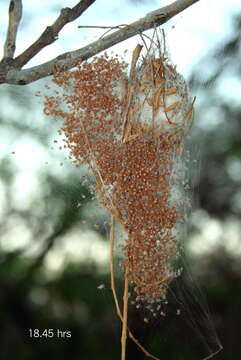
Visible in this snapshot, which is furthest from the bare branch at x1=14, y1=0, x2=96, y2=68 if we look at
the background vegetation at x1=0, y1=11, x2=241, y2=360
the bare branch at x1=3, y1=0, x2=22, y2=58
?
the background vegetation at x1=0, y1=11, x2=241, y2=360

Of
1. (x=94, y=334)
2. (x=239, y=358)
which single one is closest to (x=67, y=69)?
(x=94, y=334)

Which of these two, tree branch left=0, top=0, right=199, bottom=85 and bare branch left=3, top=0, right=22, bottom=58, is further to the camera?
bare branch left=3, top=0, right=22, bottom=58

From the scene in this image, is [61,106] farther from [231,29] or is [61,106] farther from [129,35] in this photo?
[231,29]

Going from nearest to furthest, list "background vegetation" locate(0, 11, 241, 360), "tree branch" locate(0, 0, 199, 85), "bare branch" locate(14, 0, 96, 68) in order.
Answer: "tree branch" locate(0, 0, 199, 85) → "bare branch" locate(14, 0, 96, 68) → "background vegetation" locate(0, 11, 241, 360)

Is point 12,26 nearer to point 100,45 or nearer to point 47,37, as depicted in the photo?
point 47,37

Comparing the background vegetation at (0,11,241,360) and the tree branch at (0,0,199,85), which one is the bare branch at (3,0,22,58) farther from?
the background vegetation at (0,11,241,360)

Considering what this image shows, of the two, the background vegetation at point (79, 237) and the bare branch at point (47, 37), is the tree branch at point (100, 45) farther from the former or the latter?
the background vegetation at point (79, 237)

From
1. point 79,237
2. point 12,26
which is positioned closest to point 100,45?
point 12,26

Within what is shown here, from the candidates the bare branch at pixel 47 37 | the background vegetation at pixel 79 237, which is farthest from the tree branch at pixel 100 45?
the background vegetation at pixel 79 237

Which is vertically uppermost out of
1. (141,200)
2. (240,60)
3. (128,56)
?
(240,60)
